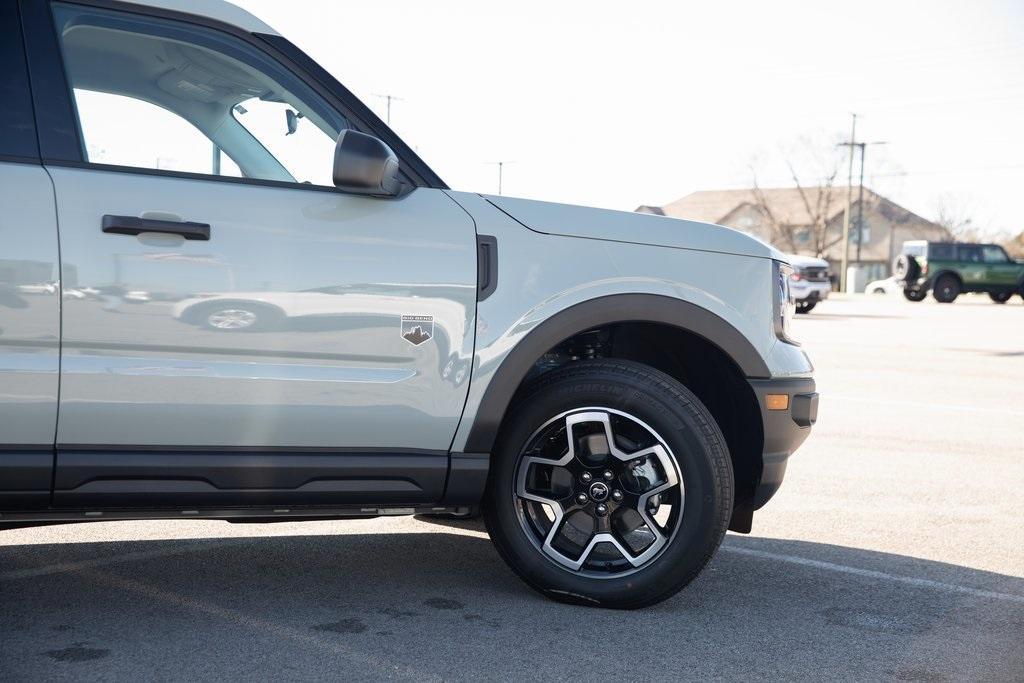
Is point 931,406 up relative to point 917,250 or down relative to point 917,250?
down

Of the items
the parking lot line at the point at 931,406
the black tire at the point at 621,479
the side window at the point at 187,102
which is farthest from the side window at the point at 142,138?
the parking lot line at the point at 931,406

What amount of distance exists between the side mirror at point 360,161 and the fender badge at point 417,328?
43cm

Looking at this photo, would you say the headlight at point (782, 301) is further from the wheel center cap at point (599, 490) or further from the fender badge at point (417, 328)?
the fender badge at point (417, 328)

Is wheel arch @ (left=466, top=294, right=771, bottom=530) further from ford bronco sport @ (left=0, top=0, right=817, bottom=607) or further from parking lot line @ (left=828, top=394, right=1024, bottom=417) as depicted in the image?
parking lot line @ (left=828, top=394, right=1024, bottom=417)

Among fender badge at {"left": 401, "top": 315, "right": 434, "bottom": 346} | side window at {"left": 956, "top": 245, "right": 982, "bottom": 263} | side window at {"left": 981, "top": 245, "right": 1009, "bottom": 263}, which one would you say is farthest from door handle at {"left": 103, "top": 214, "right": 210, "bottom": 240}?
side window at {"left": 981, "top": 245, "right": 1009, "bottom": 263}

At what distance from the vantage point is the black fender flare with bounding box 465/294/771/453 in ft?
12.4

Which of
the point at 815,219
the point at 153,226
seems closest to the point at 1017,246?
the point at 815,219

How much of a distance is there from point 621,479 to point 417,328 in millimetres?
883

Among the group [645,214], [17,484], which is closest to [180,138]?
[17,484]

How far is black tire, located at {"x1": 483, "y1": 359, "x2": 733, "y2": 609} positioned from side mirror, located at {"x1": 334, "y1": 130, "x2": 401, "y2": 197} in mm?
923

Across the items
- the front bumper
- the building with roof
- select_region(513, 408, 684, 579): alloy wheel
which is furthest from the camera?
the building with roof

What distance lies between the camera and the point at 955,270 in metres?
38.4

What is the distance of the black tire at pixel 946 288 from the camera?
38.7 meters

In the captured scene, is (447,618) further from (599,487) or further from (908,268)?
(908,268)
